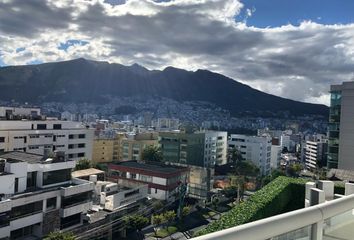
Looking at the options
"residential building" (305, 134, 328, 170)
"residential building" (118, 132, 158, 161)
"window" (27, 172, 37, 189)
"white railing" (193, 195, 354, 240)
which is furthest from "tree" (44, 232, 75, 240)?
"residential building" (305, 134, 328, 170)

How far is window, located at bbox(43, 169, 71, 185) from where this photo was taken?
25.4m

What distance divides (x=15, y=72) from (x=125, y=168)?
566 feet

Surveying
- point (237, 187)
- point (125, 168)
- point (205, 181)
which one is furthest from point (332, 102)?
point (125, 168)

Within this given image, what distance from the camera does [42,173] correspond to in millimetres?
25000

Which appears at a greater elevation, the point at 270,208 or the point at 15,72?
the point at 15,72

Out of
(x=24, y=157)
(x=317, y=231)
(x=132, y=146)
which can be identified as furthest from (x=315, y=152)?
(x=317, y=231)

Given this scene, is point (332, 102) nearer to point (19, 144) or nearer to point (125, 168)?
point (125, 168)

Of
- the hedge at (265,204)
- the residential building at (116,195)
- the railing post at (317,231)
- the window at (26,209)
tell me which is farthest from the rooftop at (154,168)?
the railing post at (317,231)

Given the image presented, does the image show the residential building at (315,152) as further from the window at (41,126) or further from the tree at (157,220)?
the window at (41,126)

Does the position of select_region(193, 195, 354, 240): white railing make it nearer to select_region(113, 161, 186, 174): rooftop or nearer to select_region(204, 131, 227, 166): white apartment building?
select_region(113, 161, 186, 174): rooftop

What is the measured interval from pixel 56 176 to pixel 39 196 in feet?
11.1

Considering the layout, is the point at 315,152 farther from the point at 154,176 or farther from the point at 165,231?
the point at 165,231

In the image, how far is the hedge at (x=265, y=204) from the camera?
7153 millimetres

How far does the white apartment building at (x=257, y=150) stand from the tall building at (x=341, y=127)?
33.3 m
